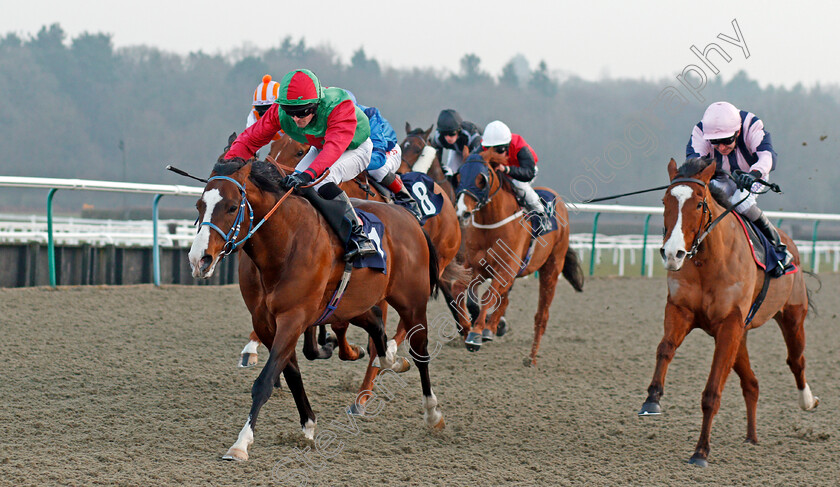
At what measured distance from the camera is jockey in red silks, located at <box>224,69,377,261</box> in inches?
165

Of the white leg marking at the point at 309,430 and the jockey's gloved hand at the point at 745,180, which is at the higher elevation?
the jockey's gloved hand at the point at 745,180

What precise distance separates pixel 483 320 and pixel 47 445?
3707mm

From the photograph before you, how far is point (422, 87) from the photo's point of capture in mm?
62062

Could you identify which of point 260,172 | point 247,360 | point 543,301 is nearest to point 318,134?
point 260,172

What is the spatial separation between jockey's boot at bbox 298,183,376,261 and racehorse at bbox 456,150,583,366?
8.18ft

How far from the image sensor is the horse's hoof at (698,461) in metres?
4.16

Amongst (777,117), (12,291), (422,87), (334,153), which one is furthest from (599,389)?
(422,87)

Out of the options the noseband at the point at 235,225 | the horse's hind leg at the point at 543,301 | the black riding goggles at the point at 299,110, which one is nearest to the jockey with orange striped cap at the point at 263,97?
the black riding goggles at the point at 299,110

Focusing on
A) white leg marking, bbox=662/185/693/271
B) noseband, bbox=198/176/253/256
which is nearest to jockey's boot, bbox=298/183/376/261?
noseband, bbox=198/176/253/256

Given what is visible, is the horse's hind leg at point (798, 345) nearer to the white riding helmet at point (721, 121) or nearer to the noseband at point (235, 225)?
the white riding helmet at point (721, 121)

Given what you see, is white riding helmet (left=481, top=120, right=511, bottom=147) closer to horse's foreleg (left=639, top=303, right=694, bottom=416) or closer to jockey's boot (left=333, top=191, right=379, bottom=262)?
horse's foreleg (left=639, top=303, right=694, bottom=416)

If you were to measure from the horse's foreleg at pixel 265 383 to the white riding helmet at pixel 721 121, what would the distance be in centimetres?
280

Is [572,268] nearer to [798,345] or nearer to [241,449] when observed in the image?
[798,345]

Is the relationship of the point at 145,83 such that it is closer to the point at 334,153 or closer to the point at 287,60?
the point at 287,60
